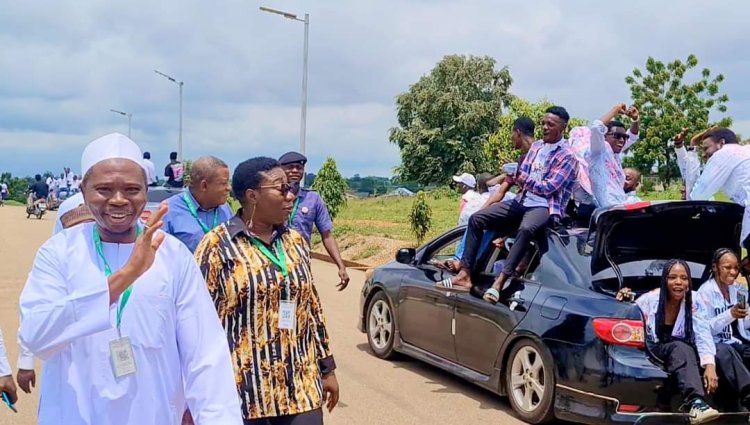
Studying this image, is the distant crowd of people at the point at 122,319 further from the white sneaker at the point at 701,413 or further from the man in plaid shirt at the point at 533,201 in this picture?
the man in plaid shirt at the point at 533,201

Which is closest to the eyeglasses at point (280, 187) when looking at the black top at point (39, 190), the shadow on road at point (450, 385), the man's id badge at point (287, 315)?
the man's id badge at point (287, 315)

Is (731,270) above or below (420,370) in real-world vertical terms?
above

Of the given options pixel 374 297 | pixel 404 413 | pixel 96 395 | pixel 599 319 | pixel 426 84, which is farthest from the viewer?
pixel 426 84

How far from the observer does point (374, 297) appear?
8.53 meters

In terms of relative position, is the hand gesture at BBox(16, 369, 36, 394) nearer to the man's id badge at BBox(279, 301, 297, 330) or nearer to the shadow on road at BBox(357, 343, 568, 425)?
the man's id badge at BBox(279, 301, 297, 330)

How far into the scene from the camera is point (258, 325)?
11.7 feet

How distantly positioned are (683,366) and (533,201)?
203cm

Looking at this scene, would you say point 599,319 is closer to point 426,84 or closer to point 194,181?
point 194,181

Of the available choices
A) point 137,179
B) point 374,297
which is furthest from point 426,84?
Result: point 137,179

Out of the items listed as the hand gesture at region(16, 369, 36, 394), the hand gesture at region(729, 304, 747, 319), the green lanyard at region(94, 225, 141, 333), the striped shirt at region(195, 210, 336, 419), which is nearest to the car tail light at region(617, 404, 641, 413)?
the hand gesture at region(729, 304, 747, 319)

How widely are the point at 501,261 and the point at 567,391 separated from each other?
63.1 inches

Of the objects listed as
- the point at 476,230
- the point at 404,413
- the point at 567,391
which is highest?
the point at 476,230

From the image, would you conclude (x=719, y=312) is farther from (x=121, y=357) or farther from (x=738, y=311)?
(x=121, y=357)

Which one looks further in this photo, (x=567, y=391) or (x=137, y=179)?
(x=567, y=391)
